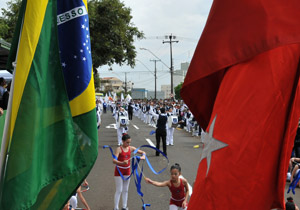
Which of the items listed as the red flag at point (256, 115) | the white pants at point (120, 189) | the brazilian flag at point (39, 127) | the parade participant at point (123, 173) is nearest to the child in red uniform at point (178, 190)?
the parade participant at point (123, 173)

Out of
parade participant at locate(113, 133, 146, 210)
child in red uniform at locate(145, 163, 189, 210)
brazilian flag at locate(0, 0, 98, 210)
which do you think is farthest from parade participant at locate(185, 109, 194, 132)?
brazilian flag at locate(0, 0, 98, 210)

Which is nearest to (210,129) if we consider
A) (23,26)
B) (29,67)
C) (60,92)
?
(60,92)

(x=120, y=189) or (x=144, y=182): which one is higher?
(x=120, y=189)

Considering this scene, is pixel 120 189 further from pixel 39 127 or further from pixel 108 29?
pixel 108 29

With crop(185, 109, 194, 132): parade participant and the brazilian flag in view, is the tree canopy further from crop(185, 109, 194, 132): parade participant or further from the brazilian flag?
the brazilian flag

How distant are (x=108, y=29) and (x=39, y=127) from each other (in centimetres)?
2566

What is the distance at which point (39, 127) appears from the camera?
279cm

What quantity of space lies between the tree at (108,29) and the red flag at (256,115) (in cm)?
2460

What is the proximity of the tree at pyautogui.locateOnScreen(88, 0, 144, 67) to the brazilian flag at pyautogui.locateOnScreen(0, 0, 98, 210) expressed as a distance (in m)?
23.7

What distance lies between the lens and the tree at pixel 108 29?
26638 millimetres

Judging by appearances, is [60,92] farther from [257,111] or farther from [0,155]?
[257,111]

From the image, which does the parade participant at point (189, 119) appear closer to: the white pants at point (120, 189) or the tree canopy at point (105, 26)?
the tree canopy at point (105, 26)

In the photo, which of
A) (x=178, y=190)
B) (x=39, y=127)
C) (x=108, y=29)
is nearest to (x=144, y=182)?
(x=178, y=190)

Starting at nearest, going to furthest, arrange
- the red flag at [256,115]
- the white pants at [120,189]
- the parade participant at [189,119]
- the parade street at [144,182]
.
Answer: the red flag at [256,115], the white pants at [120,189], the parade street at [144,182], the parade participant at [189,119]
